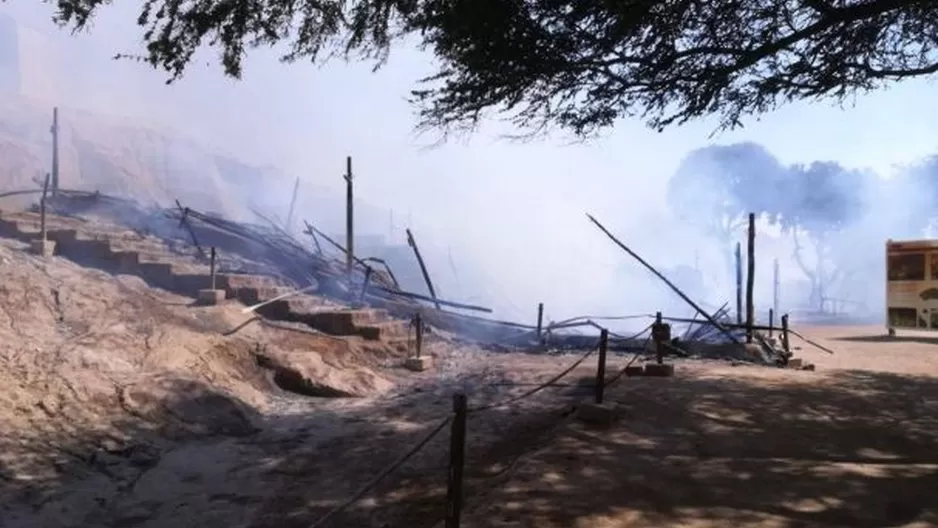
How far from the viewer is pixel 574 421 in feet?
22.7

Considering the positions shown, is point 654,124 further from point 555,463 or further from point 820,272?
point 820,272

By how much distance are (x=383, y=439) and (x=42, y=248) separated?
320 inches

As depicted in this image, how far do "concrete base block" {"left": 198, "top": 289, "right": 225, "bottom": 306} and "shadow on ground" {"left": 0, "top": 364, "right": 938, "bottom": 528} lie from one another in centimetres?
421

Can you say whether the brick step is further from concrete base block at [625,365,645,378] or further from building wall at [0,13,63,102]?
building wall at [0,13,63,102]

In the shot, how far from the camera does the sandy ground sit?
475 cm

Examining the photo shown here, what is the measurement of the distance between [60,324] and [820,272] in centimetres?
4638

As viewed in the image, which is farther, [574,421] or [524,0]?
[574,421]

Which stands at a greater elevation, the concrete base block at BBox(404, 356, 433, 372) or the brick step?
the brick step

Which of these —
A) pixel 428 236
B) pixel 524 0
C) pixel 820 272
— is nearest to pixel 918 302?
pixel 524 0

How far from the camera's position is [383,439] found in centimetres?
770

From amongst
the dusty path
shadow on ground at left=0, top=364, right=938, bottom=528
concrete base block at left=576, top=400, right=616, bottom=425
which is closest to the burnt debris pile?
shadow on ground at left=0, top=364, right=938, bottom=528

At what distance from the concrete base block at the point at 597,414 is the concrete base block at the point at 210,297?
7655 millimetres

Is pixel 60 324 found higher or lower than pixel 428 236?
lower

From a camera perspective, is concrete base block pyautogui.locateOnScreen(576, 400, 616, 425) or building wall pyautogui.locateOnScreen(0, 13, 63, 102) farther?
building wall pyautogui.locateOnScreen(0, 13, 63, 102)
